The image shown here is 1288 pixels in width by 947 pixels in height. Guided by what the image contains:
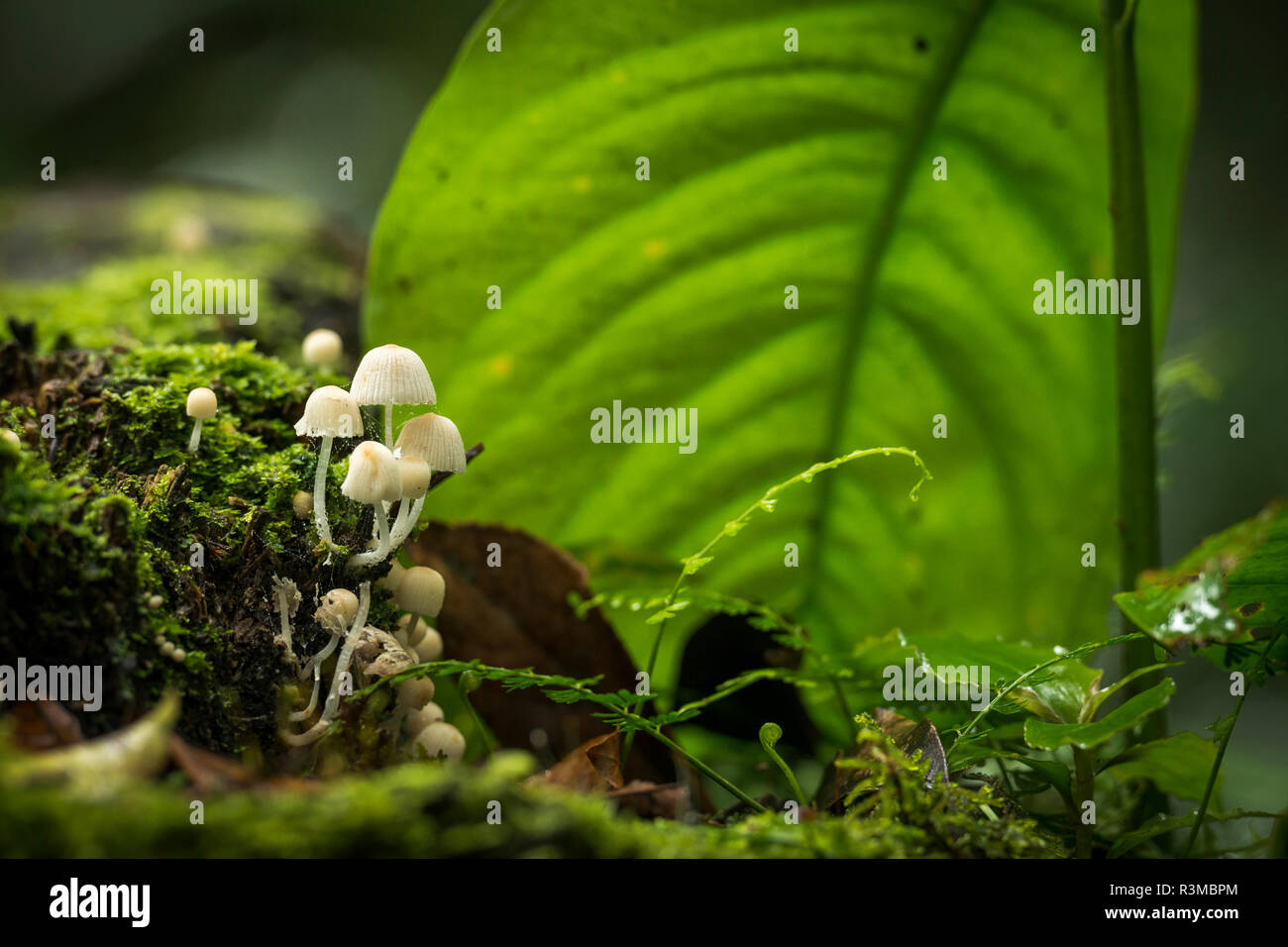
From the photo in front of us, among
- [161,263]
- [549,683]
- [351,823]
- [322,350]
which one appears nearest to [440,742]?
[549,683]

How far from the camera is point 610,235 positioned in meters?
1.27

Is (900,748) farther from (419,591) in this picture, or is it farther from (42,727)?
(42,727)

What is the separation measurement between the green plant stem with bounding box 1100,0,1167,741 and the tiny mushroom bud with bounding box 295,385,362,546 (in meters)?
0.86

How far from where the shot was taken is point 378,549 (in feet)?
2.63

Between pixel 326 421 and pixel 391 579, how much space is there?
0.54 feet

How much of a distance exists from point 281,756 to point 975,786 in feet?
2.09

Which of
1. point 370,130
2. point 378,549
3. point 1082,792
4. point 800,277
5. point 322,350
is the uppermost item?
point 370,130

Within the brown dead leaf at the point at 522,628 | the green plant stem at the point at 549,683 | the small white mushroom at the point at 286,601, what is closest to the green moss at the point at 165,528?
the small white mushroom at the point at 286,601

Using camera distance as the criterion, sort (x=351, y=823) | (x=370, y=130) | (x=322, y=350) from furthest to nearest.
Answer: (x=370, y=130)
(x=322, y=350)
(x=351, y=823)

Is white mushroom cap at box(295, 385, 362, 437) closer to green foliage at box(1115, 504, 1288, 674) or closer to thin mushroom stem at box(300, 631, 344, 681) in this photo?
thin mushroom stem at box(300, 631, 344, 681)

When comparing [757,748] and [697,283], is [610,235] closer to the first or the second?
[697,283]

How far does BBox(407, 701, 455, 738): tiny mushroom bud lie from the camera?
0.86 metres
